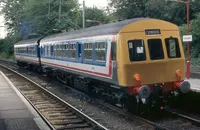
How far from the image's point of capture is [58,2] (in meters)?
56.9

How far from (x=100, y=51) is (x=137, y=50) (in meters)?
2.33

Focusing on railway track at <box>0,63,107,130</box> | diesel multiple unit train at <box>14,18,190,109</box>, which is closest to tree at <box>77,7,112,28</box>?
railway track at <box>0,63,107,130</box>

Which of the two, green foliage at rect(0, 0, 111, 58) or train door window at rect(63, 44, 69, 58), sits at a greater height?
green foliage at rect(0, 0, 111, 58)

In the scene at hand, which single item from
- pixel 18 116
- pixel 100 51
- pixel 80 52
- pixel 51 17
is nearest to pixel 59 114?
pixel 18 116

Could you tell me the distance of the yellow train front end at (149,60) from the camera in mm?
12258

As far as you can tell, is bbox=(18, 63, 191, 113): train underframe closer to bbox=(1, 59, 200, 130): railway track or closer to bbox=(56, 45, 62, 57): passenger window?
bbox=(1, 59, 200, 130): railway track

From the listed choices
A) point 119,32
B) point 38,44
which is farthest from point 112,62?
point 38,44

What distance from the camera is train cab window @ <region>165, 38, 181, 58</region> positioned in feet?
42.7

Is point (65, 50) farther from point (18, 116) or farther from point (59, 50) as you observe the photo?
point (18, 116)

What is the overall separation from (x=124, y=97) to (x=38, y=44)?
19.5 metres

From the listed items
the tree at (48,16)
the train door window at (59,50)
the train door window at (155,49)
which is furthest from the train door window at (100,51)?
the tree at (48,16)

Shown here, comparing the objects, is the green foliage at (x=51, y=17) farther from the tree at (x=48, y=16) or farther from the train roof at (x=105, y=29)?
the train roof at (x=105, y=29)

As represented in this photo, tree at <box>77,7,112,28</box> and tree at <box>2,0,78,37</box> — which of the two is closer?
tree at <box>2,0,78,37</box>

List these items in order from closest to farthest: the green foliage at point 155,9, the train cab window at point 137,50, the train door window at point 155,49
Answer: the train cab window at point 137,50
the train door window at point 155,49
the green foliage at point 155,9
